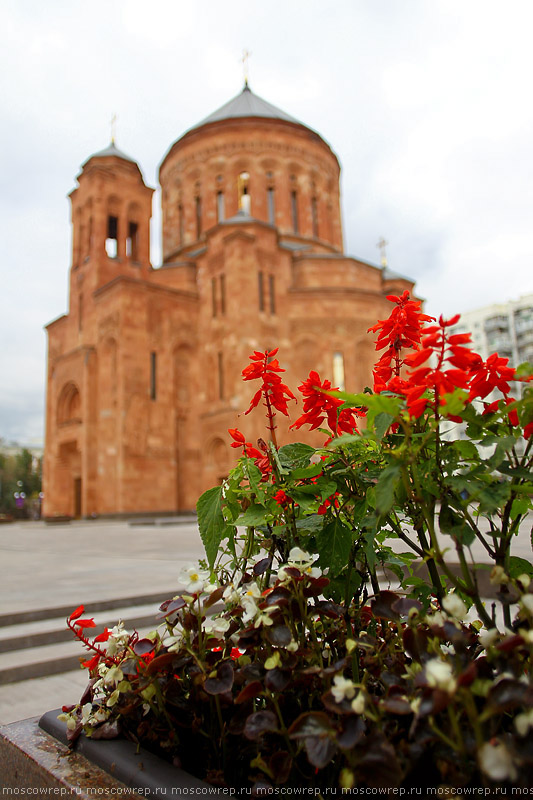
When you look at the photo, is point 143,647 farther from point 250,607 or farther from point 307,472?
point 307,472

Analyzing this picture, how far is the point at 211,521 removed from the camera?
4.09ft

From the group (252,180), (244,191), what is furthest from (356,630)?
(252,180)

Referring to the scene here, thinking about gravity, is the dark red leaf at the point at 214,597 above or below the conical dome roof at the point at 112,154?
below

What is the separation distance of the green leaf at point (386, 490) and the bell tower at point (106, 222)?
22.8 meters

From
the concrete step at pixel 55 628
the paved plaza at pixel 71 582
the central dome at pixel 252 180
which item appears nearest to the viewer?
the paved plaza at pixel 71 582

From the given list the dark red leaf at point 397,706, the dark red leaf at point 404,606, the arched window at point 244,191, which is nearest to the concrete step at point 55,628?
the dark red leaf at point 404,606

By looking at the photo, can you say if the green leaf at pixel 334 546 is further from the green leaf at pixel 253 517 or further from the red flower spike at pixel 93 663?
the red flower spike at pixel 93 663

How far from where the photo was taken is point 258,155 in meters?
25.9

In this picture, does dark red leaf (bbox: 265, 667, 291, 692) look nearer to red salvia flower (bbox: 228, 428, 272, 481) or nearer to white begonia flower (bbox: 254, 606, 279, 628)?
white begonia flower (bbox: 254, 606, 279, 628)

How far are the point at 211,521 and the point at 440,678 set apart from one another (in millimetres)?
616

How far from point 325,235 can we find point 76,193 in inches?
450

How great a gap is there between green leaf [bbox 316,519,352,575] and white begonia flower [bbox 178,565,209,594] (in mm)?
257

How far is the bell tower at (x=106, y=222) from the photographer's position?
22406mm

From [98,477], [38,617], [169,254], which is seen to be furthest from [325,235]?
[38,617]
